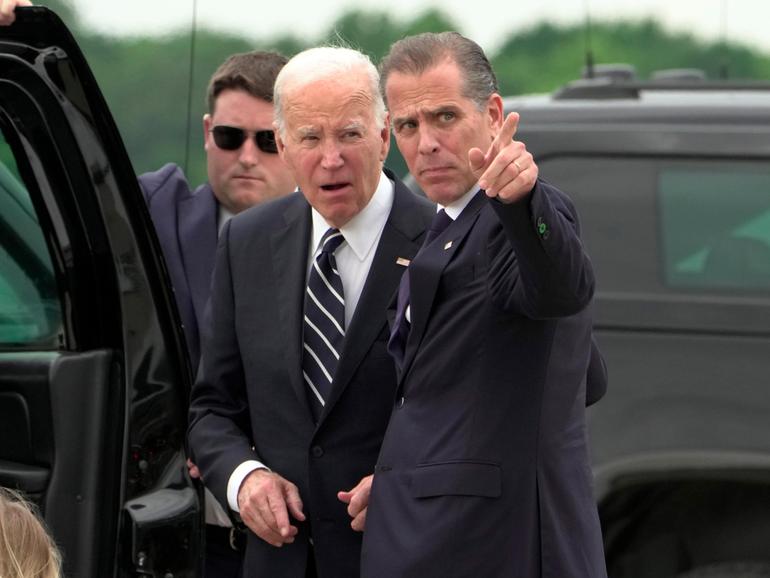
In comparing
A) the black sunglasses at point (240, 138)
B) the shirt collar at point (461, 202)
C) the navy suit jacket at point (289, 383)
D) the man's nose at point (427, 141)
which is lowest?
the navy suit jacket at point (289, 383)

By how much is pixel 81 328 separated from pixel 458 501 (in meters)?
0.94

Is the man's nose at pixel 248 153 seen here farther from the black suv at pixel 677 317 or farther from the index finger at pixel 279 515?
the black suv at pixel 677 317

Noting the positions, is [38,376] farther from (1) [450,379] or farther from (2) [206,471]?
(1) [450,379]

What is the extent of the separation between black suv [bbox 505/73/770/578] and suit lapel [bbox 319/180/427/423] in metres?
1.60

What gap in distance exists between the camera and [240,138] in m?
3.89

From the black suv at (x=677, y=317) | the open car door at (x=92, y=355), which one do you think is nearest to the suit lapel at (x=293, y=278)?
the open car door at (x=92, y=355)

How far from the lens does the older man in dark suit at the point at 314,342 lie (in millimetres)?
3152

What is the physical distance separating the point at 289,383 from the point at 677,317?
6.01 feet

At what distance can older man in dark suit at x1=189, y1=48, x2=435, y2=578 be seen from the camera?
124 inches

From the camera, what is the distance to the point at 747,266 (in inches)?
191

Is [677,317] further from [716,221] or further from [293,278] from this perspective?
[293,278]

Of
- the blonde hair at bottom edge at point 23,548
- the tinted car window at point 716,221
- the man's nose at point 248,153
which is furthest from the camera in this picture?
the tinted car window at point 716,221

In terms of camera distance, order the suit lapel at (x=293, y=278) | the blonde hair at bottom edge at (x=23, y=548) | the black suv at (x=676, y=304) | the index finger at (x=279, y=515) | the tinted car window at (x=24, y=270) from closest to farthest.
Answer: the blonde hair at bottom edge at (x=23, y=548) < the index finger at (x=279, y=515) < the suit lapel at (x=293, y=278) < the tinted car window at (x=24, y=270) < the black suv at (x=676, y=304)

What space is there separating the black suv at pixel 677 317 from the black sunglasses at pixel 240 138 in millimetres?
1184
